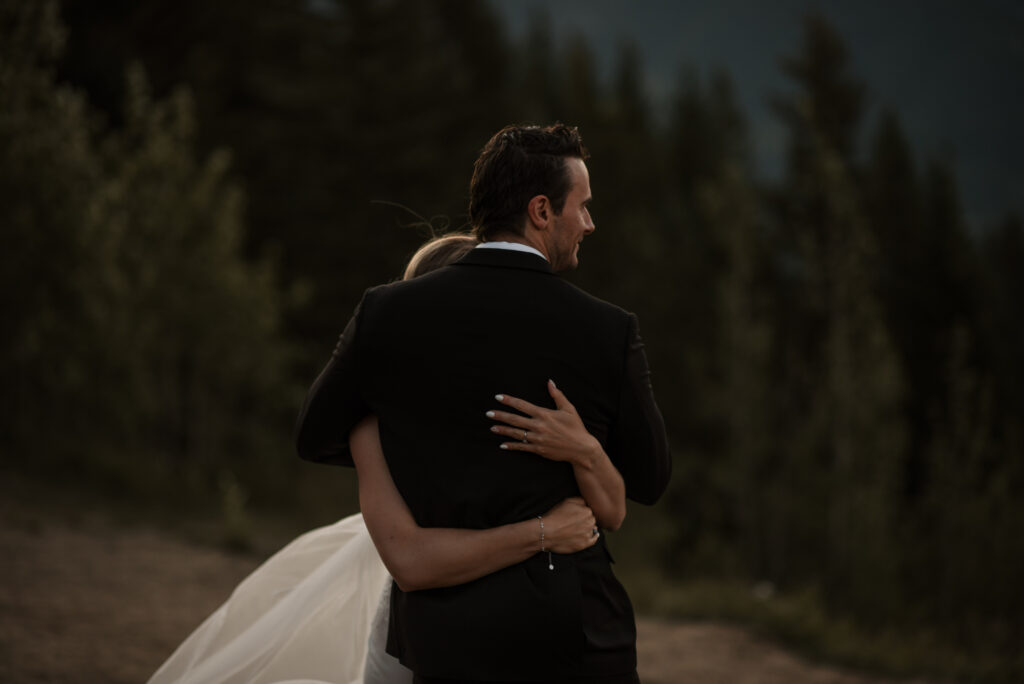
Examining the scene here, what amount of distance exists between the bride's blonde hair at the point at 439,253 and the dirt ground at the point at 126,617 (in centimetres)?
302

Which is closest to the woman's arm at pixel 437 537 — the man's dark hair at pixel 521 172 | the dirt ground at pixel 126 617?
the man's dark hair at pixel 521 172

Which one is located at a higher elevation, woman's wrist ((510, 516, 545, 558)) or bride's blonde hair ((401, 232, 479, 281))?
bride's blonde hair ((401, 232, 479, 281))

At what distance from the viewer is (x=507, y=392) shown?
213 cm

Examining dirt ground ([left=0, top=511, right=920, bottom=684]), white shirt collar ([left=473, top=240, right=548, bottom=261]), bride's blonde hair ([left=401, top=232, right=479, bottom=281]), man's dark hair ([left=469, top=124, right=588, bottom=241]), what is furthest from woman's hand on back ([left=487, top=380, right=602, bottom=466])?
dirt ground ([left=0, top=511, right=920, bottom=684])

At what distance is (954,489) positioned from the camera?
42.4 ft

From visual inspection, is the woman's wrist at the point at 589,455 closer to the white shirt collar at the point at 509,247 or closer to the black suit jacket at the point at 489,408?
the black suit jacket at the point at 489,408

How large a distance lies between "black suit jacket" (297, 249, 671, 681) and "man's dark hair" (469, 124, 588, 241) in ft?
0.40

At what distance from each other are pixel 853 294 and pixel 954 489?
302 centimetres

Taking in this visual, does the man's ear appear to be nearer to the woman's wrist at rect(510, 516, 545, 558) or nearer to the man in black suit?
the man in black suit

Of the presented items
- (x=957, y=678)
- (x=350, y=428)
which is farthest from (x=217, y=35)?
(x=350, y=428)

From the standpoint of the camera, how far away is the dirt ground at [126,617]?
16.6 feet

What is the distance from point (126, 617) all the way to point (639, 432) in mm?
5033

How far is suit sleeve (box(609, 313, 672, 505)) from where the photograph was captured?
2172 millimetres

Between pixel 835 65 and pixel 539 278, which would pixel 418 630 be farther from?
pixel 835 65
